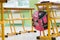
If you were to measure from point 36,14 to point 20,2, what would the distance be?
3423mm

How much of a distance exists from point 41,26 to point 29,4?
3.54m

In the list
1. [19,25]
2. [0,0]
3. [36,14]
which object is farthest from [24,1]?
[0,0]

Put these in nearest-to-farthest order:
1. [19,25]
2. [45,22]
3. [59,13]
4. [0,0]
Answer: [0,0], [45,22], [59,13], [19,25]

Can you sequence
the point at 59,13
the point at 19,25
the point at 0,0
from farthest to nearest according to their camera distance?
the point at 19,25 < the point at 59,13 < the point at 0,0

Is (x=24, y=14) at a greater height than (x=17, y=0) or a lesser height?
lesser

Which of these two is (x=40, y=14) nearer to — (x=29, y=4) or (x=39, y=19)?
(x=39, y=19)

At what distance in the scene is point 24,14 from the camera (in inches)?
254

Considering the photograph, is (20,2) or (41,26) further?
(20,2)

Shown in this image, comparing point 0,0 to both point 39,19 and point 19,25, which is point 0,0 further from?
point 19,25

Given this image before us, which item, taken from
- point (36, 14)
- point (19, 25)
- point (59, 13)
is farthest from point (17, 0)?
point (36, 14)

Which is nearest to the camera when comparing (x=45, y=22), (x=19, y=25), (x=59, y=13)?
(x=45, y=22)

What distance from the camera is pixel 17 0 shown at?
21.1 feet

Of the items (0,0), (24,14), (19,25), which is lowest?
(19,25)

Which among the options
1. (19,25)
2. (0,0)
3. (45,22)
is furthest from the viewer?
(19,25)
